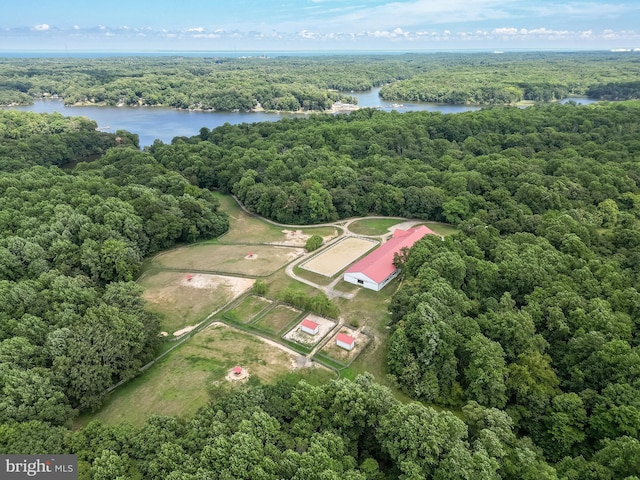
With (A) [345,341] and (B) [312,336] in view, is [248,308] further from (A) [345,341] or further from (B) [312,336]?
(A) [345,341]

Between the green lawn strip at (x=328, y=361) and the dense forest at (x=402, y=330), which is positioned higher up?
the dense forest at (x=402, y=330)

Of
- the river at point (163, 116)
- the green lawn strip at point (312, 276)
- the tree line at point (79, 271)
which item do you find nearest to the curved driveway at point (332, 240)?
the green lawn strip at point (312, 276)

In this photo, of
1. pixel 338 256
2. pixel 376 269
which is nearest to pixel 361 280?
pixel 376 269

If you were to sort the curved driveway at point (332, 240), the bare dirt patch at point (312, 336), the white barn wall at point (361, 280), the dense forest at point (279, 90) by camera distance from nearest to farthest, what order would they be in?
the bare dirt patch at point (312, 336)
the white barn wall at point (361, 280)
the curved driveway at point (332, 240)
the dense forest at point (279, 90)

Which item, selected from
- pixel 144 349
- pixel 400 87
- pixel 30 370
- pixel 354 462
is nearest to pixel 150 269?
pixel 144 349

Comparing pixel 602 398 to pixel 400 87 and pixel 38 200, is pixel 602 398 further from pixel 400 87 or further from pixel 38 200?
Result: pixel 400 87

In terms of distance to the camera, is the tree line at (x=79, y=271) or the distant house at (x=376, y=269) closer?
the tree line at (x=79, y=271)

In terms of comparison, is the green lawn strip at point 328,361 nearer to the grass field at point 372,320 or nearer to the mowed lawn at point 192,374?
the grass field at point 372,320
